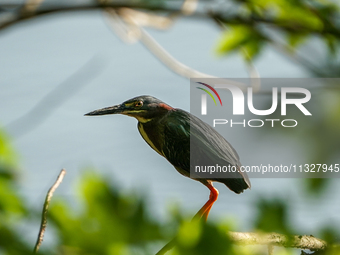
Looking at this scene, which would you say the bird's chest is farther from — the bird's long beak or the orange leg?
the orange leg

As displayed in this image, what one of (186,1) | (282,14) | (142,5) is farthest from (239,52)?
(142,5)

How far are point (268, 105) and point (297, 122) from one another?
0.65 feet

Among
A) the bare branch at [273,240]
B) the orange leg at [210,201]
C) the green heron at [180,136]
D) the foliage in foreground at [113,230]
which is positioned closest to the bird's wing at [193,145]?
the green heron at [180,136]

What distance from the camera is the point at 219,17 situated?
66.1 inches

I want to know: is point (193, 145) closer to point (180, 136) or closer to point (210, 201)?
point (180, 136)

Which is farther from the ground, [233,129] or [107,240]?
[233,129]

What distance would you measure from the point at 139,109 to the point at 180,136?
155 millimetres

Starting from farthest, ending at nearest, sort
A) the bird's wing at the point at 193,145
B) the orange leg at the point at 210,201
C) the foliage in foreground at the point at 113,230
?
the orange leg at the point at 210,201
the bird's wing at the point at 193,145
the foliage in foreground at the point at 113,230

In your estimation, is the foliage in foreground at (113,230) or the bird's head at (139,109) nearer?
the foliage in foreground at (113,230)

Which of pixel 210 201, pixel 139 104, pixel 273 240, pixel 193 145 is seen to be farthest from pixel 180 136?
pixel 273 240

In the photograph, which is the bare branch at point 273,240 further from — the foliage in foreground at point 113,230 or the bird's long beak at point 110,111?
the bird's long beak at point 110,111

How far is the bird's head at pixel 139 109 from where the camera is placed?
1.39 metres

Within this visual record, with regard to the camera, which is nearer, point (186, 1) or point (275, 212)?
point (275, 212)

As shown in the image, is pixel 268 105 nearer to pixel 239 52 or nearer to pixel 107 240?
pixel 239 52
